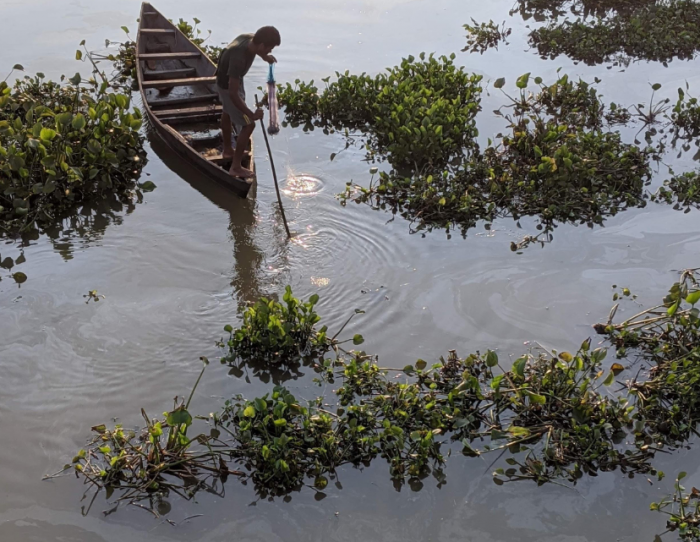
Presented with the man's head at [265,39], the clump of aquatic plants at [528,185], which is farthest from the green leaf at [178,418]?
the man's head at [265,39]

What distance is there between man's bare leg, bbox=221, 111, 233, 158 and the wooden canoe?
4.2 inches

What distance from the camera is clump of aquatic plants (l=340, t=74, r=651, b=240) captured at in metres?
6.54

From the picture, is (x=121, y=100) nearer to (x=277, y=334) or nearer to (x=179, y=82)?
(x=179, y=82)

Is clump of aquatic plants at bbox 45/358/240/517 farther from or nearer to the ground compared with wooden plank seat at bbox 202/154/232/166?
nearer to the ground

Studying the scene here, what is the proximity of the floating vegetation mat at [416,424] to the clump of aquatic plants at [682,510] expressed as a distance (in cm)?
8

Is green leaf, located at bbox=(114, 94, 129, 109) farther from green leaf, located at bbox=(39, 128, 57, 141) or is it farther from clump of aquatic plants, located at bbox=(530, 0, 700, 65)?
clump of aquatic plants, located at bbox=(530, 0, 700, 65)

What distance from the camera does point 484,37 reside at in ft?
35.9

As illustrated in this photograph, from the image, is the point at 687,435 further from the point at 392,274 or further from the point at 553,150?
the point at 553,150

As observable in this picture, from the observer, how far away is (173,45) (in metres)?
9.66

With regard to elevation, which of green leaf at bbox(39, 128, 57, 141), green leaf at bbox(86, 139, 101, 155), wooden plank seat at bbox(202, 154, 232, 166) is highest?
green leaf at bbox(39, 128, 57, 141)

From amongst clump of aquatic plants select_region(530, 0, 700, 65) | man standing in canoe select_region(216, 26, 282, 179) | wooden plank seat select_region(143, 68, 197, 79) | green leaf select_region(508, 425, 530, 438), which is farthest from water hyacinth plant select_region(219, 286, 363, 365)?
clump of aquatic plants select_region(530, 0, 700, 65)

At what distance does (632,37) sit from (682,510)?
345 inches

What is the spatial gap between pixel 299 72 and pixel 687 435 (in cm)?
795

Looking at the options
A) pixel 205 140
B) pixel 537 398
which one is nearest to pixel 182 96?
pixel 205 140
